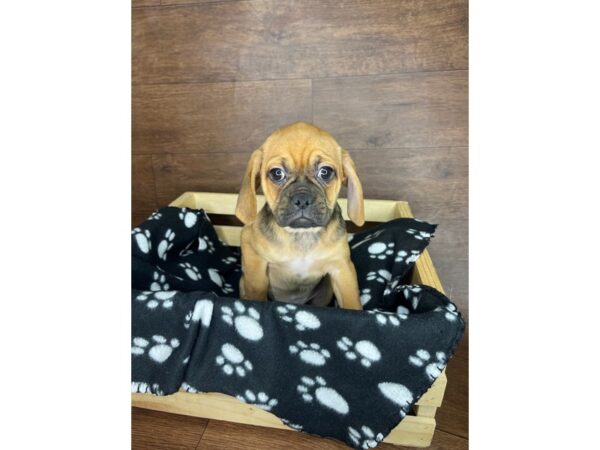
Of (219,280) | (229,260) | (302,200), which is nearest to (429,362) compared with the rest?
(302,200)

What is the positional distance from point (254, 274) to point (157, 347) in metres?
0.48

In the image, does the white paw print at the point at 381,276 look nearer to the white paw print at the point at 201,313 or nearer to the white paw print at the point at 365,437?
the white paw print at the point at 365,437

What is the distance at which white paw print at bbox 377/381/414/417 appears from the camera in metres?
1.23

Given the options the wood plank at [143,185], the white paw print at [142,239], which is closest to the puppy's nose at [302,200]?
the white paw print at [142,239]

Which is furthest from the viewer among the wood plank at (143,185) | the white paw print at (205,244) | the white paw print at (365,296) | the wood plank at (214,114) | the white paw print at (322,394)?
the wood plank at (143,185)

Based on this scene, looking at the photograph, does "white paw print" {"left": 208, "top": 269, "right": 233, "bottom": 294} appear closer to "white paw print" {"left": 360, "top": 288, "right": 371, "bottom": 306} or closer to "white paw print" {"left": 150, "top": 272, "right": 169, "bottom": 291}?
"white paw print" {"left": 150, "top": 272, "right": 169, "bottom": 291}

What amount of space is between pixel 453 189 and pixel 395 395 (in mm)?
1325

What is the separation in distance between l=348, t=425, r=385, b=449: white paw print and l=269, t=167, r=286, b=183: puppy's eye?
838 millimetres

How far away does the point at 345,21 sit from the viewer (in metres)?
2.12

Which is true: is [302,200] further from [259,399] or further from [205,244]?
[205,244]

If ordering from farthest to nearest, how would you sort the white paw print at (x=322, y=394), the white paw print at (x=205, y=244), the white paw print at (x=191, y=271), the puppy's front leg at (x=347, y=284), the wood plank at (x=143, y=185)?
1. the wood plank at (x=143, y=185)
2. the white paw print at (x=205, y=244)
3. the white paw print at (x=191, y=271)
4. the puppy's front leg at (x=347, y=284)
5. the white paw print at (x=322, y=394)

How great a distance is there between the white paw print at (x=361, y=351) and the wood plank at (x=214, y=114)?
4.46 ft

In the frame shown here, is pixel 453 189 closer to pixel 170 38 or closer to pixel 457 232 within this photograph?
pixel 457 232

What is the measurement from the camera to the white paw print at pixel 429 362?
3.90ft
